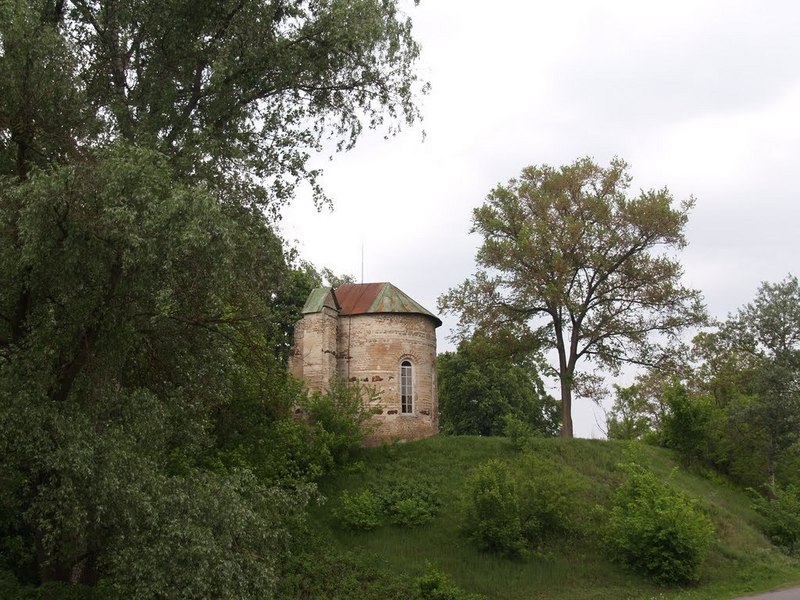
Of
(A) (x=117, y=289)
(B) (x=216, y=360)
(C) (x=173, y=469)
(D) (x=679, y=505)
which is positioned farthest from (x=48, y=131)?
(D) (x=679, y=505)

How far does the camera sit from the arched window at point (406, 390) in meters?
31.0

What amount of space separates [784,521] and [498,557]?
1149cm

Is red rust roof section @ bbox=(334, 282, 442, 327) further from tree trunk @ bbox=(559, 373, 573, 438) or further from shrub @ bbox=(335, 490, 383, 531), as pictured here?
shrub @ bbox=(335, 490, 383, 531)

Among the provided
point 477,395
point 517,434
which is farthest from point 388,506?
point 477,395

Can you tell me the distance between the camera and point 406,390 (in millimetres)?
A: 31188

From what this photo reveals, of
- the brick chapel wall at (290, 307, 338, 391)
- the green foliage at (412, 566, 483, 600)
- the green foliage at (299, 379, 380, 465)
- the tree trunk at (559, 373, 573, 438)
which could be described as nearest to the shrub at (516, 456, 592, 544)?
the green foliage at (412, 566, 483, 600)

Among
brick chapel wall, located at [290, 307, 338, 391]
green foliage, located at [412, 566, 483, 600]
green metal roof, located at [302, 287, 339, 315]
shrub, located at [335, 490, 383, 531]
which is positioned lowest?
green foliage, located at [412, 566, 483, 600]

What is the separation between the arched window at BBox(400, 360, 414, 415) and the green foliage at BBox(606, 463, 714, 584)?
10.7 meters

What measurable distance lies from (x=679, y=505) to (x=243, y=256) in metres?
14.1

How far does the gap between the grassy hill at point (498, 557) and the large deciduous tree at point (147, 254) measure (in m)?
7.25

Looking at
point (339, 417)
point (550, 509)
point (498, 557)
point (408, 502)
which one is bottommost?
point (498, 557)

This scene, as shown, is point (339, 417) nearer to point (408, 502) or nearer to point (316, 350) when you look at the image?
point (408, 502)

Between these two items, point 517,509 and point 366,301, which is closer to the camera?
point 517,509

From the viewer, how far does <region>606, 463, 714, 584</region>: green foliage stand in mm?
20906
